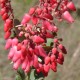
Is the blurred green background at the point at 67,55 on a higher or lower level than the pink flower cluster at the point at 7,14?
lower

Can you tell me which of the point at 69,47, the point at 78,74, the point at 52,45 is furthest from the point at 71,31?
the point at 52,45

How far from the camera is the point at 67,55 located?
670 cm

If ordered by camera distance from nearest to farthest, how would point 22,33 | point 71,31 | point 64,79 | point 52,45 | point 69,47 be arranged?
point 22,33 → point 52,45 → point 64,79 → point 69,47 → point 71,31

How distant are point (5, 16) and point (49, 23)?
0.28 m

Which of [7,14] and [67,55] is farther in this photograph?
[67,55]

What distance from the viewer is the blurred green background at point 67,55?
630cm

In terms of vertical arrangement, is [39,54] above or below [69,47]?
above

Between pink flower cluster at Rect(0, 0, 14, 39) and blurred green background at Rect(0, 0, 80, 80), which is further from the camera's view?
blurred green background at Rect(0, 0, 80, 80)

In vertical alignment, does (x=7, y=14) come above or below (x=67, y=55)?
above

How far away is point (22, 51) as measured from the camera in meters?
2.45

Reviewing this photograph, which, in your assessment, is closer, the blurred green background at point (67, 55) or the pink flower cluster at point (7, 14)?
the pink flower cluster at point (7, 14)

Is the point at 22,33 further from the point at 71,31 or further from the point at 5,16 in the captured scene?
the point at 71,31

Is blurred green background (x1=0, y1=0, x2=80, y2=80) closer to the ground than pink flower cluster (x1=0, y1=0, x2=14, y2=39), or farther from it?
closer to the ground

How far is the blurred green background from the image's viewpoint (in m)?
6.30
